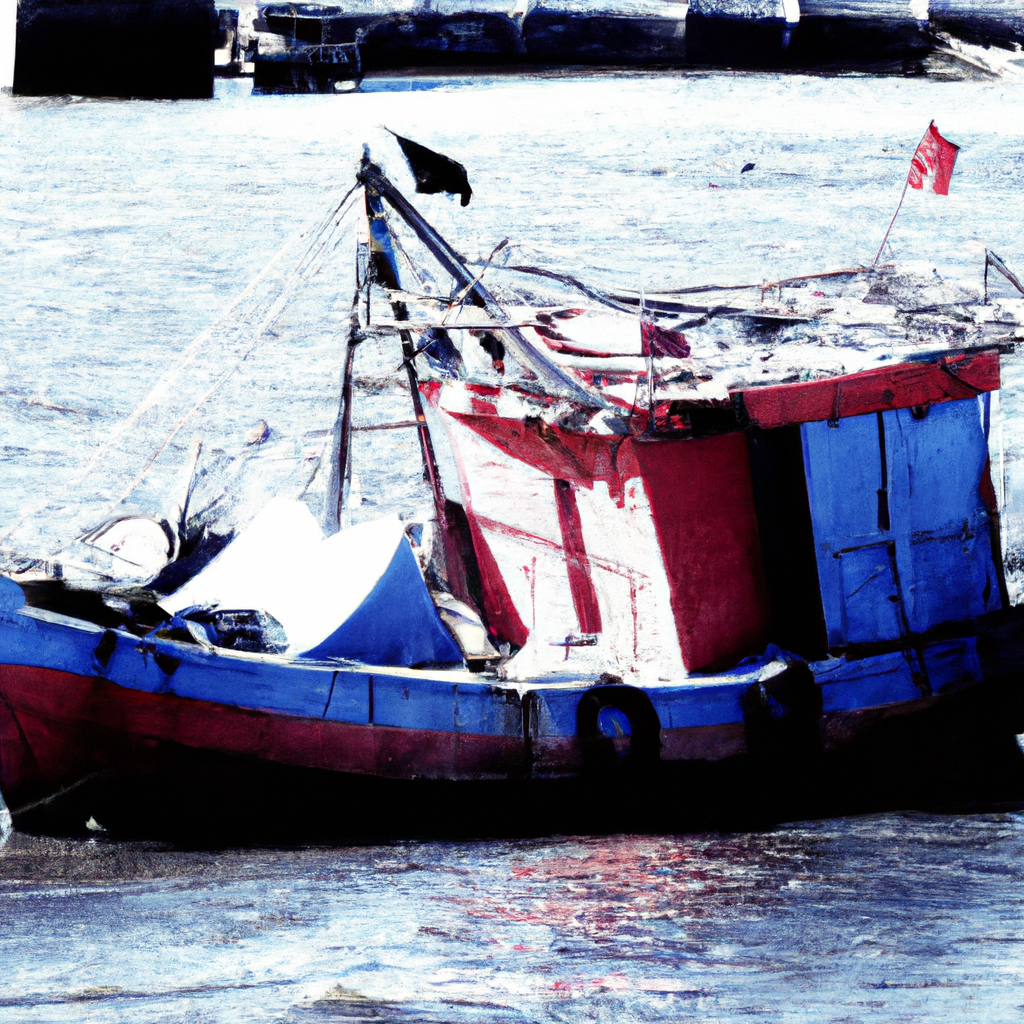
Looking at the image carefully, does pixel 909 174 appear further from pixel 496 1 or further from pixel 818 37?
pixel 496 1

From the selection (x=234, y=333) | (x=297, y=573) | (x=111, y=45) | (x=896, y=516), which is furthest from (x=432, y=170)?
(x=896, y=516)

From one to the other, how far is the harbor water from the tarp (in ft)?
1.83

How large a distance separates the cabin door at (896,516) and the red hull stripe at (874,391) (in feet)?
0.12

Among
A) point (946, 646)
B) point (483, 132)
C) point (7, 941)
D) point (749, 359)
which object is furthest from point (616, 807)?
point (483, 132)

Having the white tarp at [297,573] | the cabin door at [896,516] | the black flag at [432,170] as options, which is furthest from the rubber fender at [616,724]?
the black flag at [432,170]

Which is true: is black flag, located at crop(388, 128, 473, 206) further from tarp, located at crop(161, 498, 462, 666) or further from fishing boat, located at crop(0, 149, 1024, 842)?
tarp, located at crop(161, 498, 462, 666)

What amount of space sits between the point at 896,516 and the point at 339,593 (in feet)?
5.28

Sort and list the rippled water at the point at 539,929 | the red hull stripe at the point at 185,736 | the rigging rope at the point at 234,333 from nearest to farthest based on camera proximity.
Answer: the rippled water at the point at 539,929 < the red hull stripe at the point at 185,736 < the rigging rope at the point at 234,333

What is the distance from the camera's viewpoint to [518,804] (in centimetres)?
314

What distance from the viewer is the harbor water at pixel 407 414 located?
97.0 inches

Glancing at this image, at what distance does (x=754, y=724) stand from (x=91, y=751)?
1.85m

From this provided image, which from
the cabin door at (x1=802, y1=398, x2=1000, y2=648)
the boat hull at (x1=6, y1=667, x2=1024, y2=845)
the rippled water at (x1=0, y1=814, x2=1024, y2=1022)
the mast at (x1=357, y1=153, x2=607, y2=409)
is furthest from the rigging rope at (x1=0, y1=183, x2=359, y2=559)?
the cabin door at (x1=802, y1=398, x2=1000, y2=648)

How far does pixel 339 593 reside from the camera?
313 centimetres

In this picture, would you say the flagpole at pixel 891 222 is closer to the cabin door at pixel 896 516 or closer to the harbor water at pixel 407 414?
the harbor water at pixel 407 414
